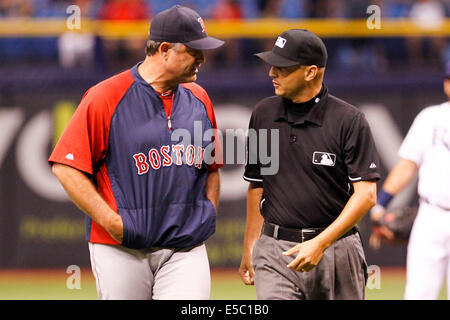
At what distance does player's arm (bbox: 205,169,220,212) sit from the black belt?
0.38 m

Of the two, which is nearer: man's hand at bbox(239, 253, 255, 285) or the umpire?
the umpire

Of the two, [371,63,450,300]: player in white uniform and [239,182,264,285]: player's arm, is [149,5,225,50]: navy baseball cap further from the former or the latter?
[371,63,450,300]: player in white uniform

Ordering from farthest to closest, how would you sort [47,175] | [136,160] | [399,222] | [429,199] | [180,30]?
1. [47,175]
2. [399,222]
3. [429,199]
4. [180,30]
5. [136,160]

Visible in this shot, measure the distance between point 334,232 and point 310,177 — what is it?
441 mm

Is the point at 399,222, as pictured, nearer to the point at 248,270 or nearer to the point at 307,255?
the point at 248,270

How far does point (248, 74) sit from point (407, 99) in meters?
2.04

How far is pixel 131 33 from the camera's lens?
1024 centimetres

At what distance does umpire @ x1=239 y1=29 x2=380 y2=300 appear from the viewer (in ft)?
15.8

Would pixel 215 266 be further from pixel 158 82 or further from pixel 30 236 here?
pixel 158 82

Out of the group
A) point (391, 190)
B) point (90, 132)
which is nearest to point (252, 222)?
point (90, 132)

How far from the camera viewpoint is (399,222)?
6844 mm

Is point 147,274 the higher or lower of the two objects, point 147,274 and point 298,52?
the lower

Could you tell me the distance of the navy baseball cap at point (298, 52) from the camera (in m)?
4.88

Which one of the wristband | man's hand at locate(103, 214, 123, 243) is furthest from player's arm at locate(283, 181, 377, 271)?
the wristband
